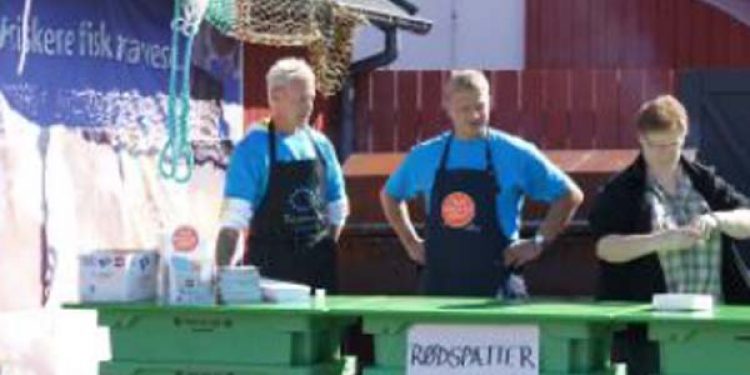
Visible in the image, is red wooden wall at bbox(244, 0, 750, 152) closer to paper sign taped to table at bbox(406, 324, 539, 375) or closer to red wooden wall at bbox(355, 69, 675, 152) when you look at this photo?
red wooden wall at bbox(355, 69, 675, 152)

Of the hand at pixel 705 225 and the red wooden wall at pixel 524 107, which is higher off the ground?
the red wooden wall at pixel 524 107

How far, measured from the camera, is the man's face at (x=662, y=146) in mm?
5445

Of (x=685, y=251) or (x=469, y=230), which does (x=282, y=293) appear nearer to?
(x=469, y=230)

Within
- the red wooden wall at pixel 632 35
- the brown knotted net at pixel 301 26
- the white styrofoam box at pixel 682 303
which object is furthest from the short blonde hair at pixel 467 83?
the red wooden wall at pixel 632 35

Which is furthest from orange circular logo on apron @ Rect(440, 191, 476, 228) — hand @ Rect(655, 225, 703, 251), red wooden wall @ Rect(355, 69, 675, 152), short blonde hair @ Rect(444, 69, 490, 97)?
red wooden wall @ Rect(355, 69, 675, 152)

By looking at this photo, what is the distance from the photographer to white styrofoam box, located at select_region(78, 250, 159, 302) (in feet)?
18.1

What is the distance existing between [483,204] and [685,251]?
82cm

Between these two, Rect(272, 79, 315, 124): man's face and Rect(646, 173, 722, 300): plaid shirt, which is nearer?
Rect(646, 173, 722, 300): plaid shirt

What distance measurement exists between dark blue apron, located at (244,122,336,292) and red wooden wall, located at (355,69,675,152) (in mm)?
4996

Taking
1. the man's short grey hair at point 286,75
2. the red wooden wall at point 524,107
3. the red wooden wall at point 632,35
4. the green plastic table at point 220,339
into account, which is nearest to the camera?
the green plastic table at point 220,339

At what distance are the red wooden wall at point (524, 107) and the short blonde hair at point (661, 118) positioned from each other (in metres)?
5.83

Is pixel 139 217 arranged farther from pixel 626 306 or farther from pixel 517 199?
pixel 626 306

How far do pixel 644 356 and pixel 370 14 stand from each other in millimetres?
5330

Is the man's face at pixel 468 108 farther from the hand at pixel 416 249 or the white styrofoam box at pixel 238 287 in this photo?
the white styrofoam box at pixel 238 287
